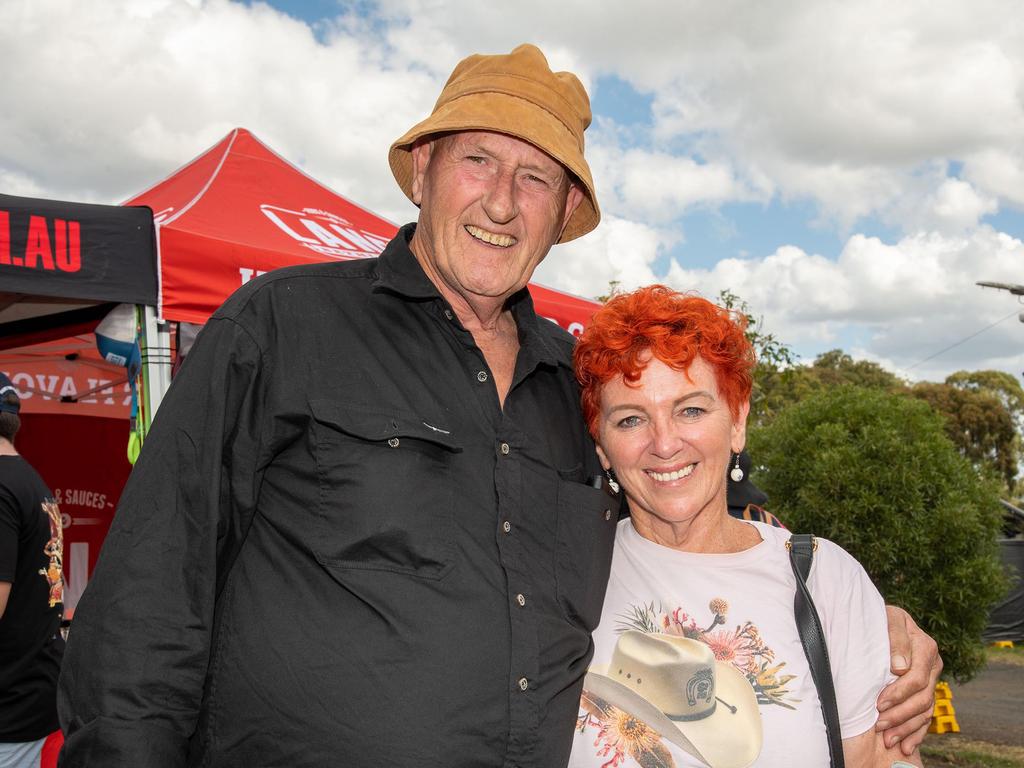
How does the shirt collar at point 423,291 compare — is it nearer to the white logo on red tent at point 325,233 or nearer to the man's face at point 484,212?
the man's face at point 484,212

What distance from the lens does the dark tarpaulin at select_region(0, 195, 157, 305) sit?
3.30m

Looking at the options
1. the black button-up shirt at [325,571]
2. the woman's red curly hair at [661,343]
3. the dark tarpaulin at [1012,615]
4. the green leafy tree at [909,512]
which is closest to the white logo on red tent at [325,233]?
the woman's red curly hair at [661,343]

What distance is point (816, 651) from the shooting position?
1957 mm

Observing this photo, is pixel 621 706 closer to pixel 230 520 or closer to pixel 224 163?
pixel 230 520

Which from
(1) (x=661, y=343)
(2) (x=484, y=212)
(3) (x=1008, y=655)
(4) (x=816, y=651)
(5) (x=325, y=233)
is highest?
(5) (x=325, y=233)

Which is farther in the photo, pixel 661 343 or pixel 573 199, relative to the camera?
pixel 573 199

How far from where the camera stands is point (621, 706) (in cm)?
202

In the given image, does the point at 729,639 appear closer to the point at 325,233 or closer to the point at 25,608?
the point at 25,608

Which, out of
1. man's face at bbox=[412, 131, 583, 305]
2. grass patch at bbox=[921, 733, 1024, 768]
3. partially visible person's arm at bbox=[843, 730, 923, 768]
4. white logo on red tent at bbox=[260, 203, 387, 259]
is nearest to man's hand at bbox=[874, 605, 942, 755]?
partially visible person's arm at bbox=[843, 730, 923, 768]

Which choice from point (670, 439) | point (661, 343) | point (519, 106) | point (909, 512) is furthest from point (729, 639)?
point (909, 512)

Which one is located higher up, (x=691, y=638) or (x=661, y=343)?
(x=661, y=343)

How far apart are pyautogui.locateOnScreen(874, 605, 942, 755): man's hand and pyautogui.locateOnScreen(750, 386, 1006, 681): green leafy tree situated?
14.7ft

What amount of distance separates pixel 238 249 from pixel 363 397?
7.76 feet

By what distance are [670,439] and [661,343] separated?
0.79 ft
